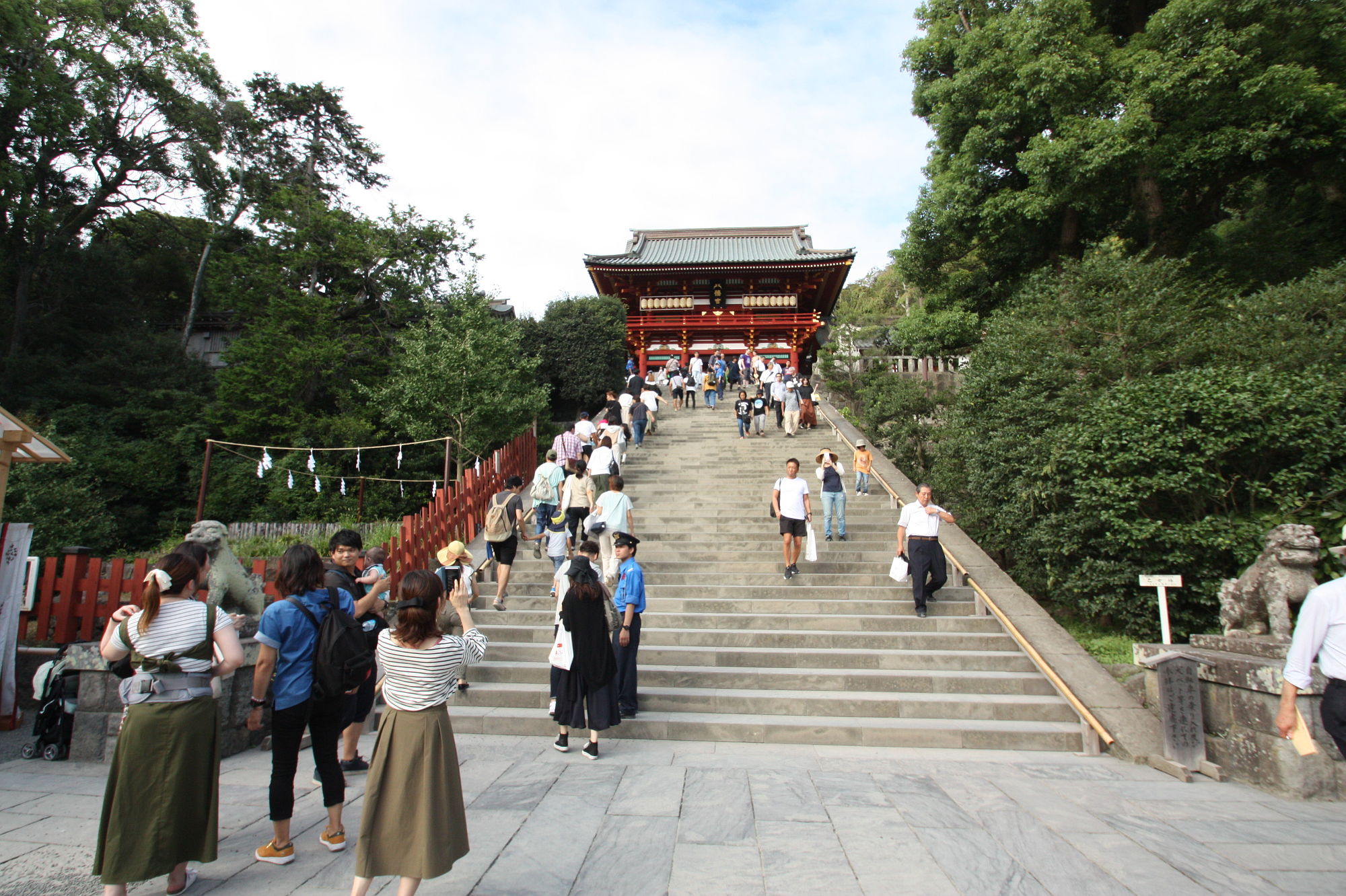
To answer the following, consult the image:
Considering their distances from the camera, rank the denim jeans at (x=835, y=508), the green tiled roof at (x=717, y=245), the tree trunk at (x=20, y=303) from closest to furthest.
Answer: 1. the denim jeans at (x=835, y=508)
2. the tree trunk at (x=20, y=303)
3. the green tiled roof at (x=717, y=245)

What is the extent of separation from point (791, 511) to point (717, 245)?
25.8 meters

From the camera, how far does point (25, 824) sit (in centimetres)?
371

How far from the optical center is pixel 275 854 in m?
3.27

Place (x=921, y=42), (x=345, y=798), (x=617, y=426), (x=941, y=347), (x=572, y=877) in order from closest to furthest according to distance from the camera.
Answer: (x=572, y=877) → (x=345, y=798) → (x=617, y=426) → (x=921, y=42) → (x=941, y=347)

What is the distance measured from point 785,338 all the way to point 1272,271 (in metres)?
15.4

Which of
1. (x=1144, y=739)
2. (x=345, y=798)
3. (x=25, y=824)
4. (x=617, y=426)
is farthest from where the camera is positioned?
(x=617, y=426)

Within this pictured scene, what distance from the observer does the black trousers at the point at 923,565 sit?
7023 millimetres

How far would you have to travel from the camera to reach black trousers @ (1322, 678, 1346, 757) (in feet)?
8.79

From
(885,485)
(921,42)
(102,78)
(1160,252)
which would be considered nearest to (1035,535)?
(885,485)

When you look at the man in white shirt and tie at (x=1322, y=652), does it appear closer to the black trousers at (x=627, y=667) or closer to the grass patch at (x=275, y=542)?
the black trousers at (x=627, y=667)

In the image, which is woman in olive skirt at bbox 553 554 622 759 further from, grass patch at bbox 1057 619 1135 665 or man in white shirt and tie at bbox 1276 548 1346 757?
grass patch at bbox 1057 619 1135 665

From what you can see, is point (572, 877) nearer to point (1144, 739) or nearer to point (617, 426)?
point (1144, 739)

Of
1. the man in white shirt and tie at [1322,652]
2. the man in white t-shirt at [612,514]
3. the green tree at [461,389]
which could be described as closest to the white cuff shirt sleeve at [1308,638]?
the man in white shirt and tie at [1322,652]

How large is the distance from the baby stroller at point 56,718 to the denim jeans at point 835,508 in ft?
25.5
